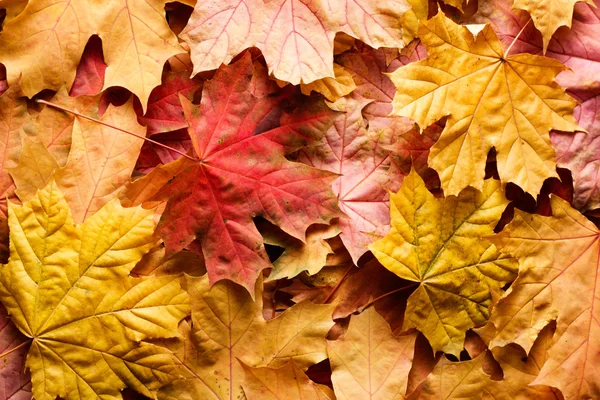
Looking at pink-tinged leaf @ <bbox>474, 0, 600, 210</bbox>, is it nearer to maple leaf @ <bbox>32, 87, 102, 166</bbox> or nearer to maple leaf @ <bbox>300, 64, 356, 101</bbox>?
maple leaf @ <bbox>300, 64, 356, 101</bbox>

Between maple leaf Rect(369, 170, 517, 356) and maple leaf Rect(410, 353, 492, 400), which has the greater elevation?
maple leaf Rect(369, 170, 517, 356)

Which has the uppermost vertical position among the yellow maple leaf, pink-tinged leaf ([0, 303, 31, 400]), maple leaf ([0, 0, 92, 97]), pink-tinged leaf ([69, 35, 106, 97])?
the yellow maple leaf

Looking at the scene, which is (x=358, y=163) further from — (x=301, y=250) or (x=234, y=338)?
(x=234, y=338)

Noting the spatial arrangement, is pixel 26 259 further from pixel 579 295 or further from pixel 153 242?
pixel 579 295

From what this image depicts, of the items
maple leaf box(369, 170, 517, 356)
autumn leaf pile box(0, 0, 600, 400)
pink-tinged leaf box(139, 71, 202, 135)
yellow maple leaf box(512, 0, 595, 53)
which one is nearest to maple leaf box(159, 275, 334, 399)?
autumn leaf pile box(0, 0, 600, 400)

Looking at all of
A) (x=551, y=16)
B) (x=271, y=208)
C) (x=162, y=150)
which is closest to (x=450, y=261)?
(x=271, y=208)

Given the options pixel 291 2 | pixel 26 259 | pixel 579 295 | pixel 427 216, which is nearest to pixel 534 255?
pixel 579 295

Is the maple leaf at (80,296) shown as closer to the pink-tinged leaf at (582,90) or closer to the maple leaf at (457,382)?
the maple leaf at (457,382)
